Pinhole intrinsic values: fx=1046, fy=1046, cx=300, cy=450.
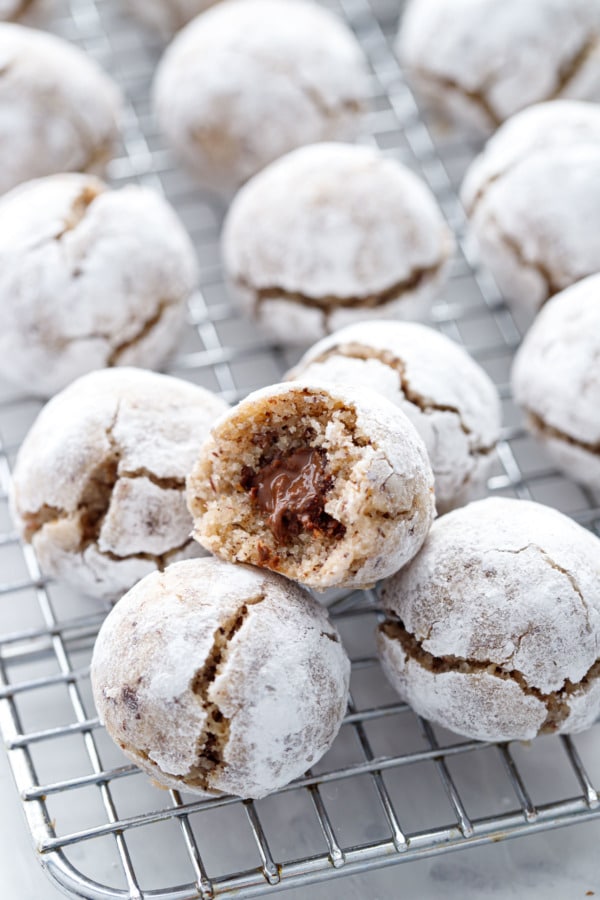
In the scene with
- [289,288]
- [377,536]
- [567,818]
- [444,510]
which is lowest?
[567,818]

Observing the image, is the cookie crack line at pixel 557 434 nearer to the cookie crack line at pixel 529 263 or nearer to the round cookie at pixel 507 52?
the cookie crack line at pixel 529 263

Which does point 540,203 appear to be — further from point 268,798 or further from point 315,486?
point 268,798

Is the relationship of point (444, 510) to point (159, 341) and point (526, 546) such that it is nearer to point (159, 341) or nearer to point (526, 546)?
point (526, 546)

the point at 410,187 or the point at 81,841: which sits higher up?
the point at 410,187

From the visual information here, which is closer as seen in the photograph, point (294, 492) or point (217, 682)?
point (217, 682)

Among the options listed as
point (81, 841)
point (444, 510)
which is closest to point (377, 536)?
point (444, 510)

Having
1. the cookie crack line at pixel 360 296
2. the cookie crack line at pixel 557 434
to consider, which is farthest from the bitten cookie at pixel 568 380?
the cookie crack line at pixel 360 296

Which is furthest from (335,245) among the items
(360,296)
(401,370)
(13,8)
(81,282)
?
(13,8)

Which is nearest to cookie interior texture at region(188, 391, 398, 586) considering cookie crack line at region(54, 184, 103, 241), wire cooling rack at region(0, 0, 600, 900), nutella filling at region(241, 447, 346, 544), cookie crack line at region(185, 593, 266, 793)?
nutella filling at region(241, 447, 346, 544)
